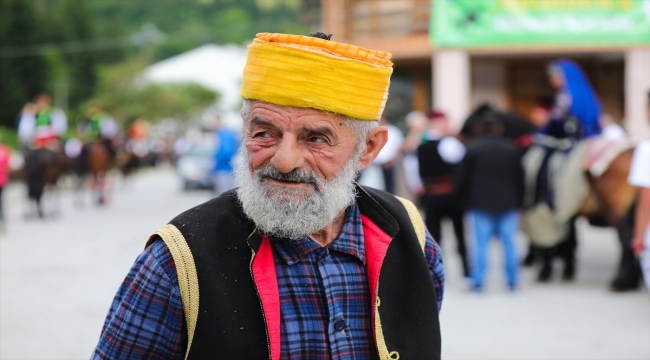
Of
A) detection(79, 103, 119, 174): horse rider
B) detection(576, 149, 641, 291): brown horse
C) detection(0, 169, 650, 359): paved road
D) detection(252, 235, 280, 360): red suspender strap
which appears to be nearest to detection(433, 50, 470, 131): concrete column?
detection(0, 169, 650, 359): paved road

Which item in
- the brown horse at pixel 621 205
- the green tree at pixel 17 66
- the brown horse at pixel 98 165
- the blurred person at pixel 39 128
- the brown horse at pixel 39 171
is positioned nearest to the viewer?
the brown horse at pixel 621 205

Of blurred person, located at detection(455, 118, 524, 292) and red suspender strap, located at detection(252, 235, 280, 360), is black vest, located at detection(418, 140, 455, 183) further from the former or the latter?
red suspender strap, located at detection(252, 235, 280, 360)

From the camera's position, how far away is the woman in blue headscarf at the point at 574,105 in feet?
28.6

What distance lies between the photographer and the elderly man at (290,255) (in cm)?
198

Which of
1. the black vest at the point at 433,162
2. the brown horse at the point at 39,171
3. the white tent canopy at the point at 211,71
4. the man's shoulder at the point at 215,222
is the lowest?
the man's shoulder at the point at 215,222

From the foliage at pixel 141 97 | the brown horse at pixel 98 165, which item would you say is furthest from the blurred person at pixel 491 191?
the foliage at pixel 141 97

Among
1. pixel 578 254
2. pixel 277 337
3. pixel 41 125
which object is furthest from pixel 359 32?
pixel 277 337

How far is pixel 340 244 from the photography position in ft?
7.32

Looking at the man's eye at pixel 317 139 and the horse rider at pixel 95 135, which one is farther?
the horse rider at pixel 95 135

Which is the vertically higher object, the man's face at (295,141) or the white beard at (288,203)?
the man's face at (295,141)

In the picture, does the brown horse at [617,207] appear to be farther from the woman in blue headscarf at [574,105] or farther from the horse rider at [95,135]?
the horse rider at [95,135]

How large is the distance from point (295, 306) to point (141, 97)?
1776 inches

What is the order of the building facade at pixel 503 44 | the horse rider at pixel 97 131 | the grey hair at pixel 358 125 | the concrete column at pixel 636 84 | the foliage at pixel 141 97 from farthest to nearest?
the foliage at pixel 141 97 < the horse rider at pixel 97 131 < the concrete column at pixel 636 84 < the building facade at pixel 503 44 < the grey hair at pixel 358 125

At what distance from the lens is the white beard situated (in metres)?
2.12
